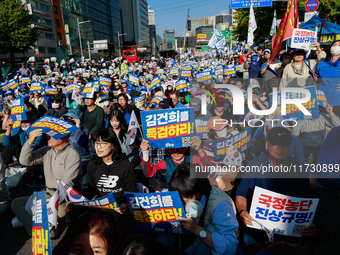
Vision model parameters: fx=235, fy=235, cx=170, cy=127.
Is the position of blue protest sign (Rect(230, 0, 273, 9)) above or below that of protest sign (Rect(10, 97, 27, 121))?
above

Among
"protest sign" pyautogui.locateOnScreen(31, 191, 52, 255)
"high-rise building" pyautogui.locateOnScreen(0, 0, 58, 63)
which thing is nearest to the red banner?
"protest sign" pyautogui.locateOnScreen(31, 191, 52, 255)

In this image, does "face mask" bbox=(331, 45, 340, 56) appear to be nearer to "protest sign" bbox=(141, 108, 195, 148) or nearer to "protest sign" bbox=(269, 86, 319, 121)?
"protest sign" bbox=(269, 86, 319, 121)

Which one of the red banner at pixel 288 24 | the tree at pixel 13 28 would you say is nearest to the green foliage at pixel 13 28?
the tree at pixel 13 28

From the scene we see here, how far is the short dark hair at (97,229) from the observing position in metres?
1.82

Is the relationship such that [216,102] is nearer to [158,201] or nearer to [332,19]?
[158,201]

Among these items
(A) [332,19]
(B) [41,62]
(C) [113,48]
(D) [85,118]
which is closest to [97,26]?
(C) [113,48]

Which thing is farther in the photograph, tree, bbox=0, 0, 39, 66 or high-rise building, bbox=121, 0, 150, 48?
high-rise building, bbox=121, 0, 150, 48

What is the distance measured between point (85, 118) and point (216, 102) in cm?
322

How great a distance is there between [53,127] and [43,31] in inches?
2366

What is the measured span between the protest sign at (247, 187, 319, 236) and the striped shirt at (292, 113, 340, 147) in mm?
2552

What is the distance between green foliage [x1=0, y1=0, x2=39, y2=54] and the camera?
108 feet

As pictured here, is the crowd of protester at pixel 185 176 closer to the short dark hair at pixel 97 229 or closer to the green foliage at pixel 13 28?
the short dark hair at pixel 97 229

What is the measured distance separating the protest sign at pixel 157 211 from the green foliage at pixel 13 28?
4005 cm

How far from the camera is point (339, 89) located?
4.71 metres
